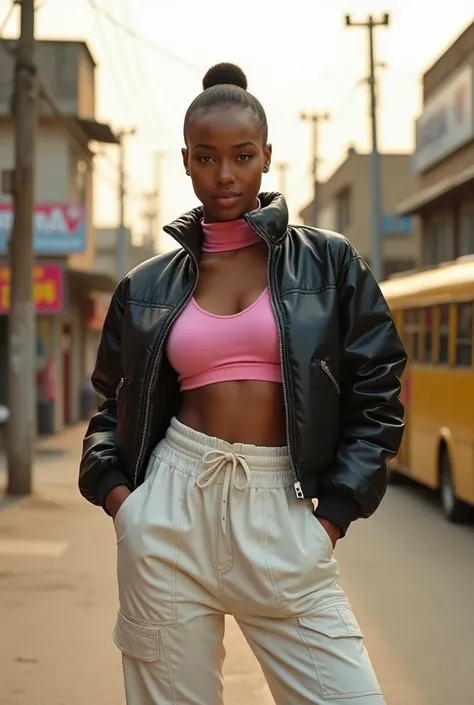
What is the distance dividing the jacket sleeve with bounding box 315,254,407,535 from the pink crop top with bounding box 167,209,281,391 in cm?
21

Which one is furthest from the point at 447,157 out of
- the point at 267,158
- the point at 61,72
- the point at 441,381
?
the point at 267,158

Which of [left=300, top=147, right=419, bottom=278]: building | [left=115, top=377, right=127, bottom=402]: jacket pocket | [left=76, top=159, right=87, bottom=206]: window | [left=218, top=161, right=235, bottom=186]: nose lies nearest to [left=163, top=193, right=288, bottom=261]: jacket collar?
[left=218, top=161, right=235, bottom=186]: nose

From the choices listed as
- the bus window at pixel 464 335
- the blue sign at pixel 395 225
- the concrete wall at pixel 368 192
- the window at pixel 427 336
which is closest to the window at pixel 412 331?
the window at pixel 427 336

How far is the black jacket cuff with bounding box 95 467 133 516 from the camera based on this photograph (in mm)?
A: 3102

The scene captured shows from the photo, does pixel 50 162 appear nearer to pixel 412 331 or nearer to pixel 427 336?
pixel 412 331

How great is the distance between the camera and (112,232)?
75.4 metres

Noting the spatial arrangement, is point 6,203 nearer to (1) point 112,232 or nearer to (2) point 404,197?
(2) point 404,197

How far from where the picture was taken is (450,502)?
39.6 ft

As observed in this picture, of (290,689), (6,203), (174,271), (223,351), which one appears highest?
(6,203)

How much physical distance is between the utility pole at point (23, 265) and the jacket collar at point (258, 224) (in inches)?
433

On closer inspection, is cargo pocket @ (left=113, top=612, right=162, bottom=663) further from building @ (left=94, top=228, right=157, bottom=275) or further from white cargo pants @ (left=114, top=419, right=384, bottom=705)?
building @ (left=94, top=228, right=157, bottom=275)

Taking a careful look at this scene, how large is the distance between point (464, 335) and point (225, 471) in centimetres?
908

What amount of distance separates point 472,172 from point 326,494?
2011 centimetres

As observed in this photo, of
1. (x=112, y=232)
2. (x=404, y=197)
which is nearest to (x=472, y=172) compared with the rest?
(x=404, y=197)
